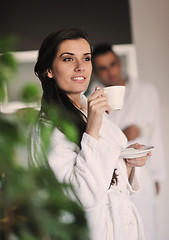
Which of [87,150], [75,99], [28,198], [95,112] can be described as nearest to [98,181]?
[87,150]

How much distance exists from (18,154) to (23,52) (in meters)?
2.66

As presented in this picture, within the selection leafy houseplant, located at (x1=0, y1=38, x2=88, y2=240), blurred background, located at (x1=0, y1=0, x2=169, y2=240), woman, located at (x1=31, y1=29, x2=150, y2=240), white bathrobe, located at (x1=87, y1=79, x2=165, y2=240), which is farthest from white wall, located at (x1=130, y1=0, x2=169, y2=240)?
leafy houseplant, located at (x1=0, y1=38, x2=88, y2=240)

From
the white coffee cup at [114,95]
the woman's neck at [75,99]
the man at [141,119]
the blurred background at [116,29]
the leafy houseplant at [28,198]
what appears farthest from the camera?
the blurred background at [116,29]

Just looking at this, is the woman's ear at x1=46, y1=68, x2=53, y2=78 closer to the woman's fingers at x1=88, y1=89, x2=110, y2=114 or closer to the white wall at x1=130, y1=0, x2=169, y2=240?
the woman's fingers at x1=88, y1=89, x2=110, y2=114

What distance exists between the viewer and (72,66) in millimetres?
1287

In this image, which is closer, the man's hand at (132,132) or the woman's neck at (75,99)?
the woman's neck at (75,99)

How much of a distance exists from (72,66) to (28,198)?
878 mm

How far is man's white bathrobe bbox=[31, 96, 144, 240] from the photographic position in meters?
1.11

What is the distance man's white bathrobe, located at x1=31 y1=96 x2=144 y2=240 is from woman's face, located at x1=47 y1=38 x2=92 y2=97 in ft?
0.61

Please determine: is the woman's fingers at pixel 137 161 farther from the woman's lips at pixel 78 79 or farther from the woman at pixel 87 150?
the woman's lips at pixel 78 79

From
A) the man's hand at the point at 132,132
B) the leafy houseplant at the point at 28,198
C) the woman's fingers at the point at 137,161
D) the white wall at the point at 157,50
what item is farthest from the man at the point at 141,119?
the leafy houseplant at the point at 28,198

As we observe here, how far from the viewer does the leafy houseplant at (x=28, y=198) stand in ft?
1.46

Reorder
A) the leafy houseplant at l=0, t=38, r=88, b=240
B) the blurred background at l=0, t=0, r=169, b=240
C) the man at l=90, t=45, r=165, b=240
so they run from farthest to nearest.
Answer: the blurred background at l=0, t=0, r=169, b=240 < the man at l=90, t=45, r=165, b=240 < the leafy houseplant at l=0, t=38, r=88, b=240

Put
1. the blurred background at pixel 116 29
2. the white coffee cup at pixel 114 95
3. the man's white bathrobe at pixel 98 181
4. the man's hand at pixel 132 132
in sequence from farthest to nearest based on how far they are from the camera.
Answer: the blurred background at pixel 116 29
the man's hand at pixel 132 132
the white coffee cup at pixel 114 95
the man's white bathrobe at pixel 98 181
